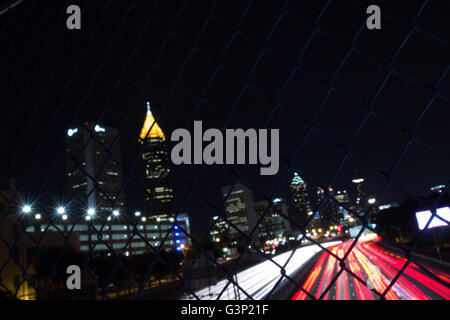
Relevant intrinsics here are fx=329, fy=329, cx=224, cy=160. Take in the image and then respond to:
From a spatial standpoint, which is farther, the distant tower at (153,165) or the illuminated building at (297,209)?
the distant tower at (153,165)

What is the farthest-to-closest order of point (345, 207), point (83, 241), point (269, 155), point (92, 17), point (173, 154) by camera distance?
point (83, 241)
point (92, 17)
point (173, 154)
point (269, 155)
point (345, 207)

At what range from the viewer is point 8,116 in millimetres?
2506

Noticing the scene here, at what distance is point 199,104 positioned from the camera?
5.20ft

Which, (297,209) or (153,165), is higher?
(153,165)

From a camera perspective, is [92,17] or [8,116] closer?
[92,17]

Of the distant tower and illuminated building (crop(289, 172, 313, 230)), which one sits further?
the distant tower

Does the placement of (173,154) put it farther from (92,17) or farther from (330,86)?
(92,17)

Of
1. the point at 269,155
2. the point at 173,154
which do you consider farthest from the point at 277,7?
the point at 173,154

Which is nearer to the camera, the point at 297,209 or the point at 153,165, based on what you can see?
the point at 297,209

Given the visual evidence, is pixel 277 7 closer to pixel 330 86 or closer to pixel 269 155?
pixel 330 86
